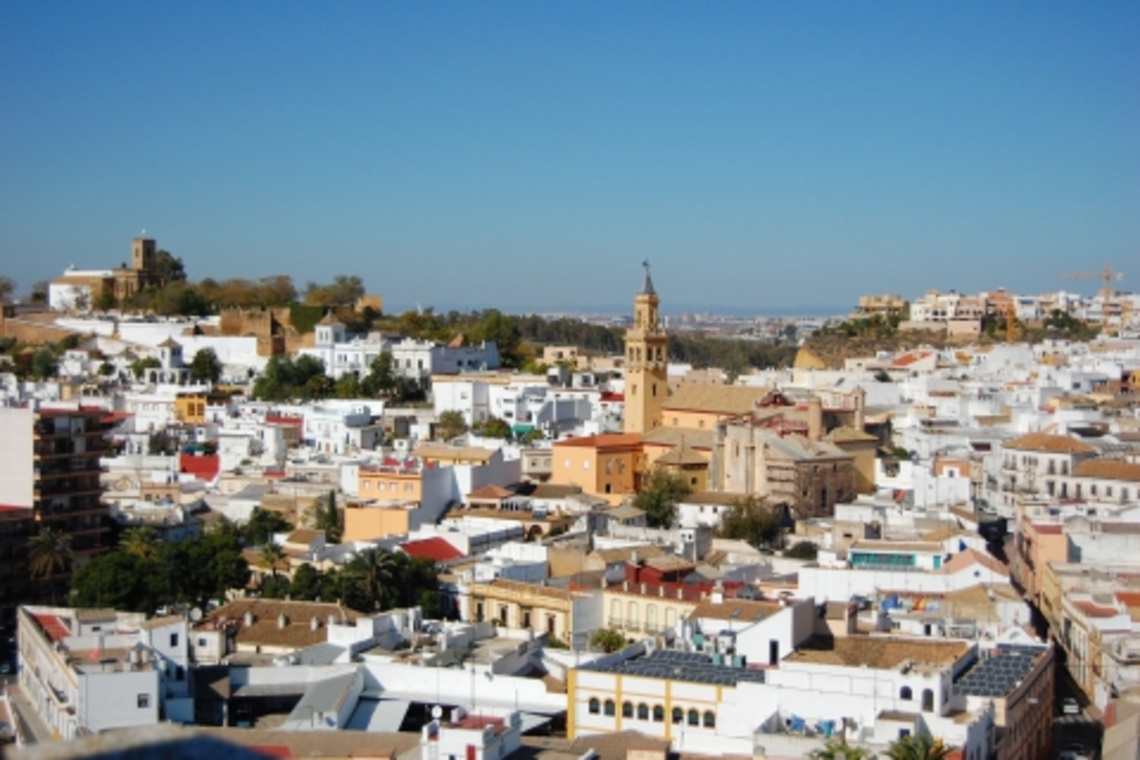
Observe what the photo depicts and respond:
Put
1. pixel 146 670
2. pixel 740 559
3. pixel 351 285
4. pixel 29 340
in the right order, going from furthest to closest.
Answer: pixel 351 285 → pixel 29 340 → pixel 740 559 → pixel 146 670

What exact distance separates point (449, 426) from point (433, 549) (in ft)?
47.1

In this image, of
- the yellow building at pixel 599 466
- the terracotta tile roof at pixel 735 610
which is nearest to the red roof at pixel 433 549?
the yellow building at pixel 599 466

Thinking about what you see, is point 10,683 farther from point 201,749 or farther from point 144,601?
point 201,749

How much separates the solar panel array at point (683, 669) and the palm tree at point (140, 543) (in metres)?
10.7

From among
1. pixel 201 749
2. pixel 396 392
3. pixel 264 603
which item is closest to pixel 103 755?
pixel 201 749

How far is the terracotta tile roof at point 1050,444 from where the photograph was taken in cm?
2788

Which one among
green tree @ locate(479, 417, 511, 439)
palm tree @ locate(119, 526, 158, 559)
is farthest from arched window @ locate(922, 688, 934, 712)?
green tree @ locate(479, 417, 511, 439)

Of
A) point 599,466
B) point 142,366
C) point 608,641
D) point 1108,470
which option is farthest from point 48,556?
point 142,366

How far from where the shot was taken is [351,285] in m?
67.1

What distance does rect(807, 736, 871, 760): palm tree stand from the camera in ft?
40.6

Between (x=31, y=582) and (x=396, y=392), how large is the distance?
2006 cm

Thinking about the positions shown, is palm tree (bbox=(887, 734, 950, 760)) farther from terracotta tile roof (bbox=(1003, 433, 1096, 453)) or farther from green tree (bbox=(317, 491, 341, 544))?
green tree (bbox=(317, 491, 341, 544))

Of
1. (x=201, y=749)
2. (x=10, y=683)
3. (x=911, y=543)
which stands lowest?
(x=10, y=683)

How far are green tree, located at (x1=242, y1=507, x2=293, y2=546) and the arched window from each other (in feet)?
53.4
